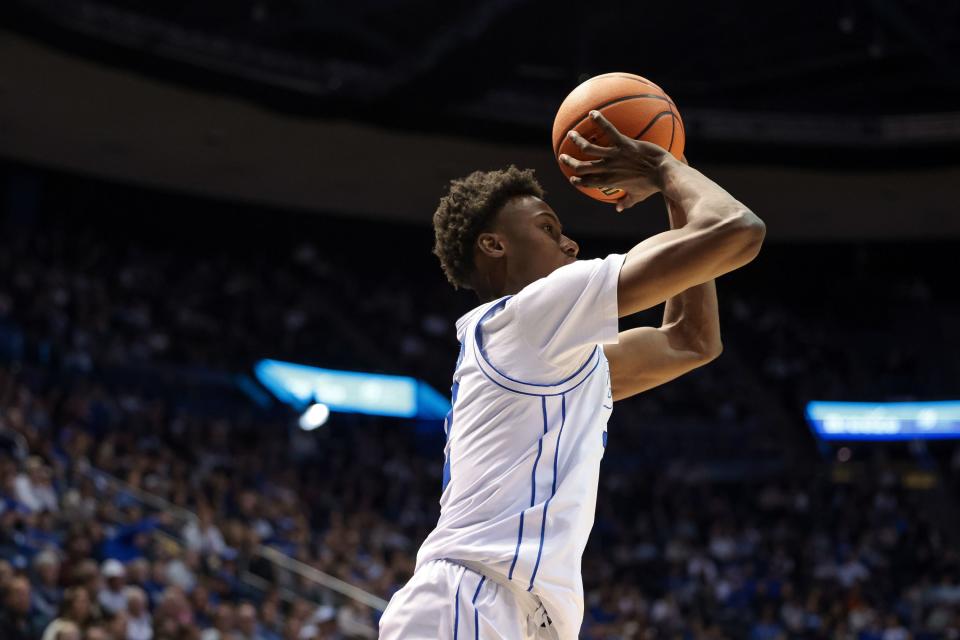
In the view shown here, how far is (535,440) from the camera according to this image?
2717 mm

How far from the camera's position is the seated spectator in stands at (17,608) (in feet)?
26.3

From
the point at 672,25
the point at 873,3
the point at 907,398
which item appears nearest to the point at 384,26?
the point at 672,25

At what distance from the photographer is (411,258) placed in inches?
920

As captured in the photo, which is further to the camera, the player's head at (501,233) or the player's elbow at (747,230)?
the player's head at (501,233)

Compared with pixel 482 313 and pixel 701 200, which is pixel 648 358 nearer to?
pixel 482 313

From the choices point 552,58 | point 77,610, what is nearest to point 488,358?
point 77,610

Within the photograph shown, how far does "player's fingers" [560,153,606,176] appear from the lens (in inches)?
111

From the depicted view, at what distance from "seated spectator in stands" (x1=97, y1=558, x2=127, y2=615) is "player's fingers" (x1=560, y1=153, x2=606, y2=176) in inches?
267

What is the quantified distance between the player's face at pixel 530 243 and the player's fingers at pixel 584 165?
4.7 inches

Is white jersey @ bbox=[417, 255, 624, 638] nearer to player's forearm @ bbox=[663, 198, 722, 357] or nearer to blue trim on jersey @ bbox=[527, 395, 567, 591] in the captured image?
blue trim on jersey @ bbox=[527, 395, 567, 591]

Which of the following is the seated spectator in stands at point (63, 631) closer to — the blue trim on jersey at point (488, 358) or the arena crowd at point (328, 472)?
the arena crowd at point (328, 472)

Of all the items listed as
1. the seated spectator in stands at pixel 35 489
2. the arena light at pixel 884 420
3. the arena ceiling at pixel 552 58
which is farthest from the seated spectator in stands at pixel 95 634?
the arena light at pixel 884 420

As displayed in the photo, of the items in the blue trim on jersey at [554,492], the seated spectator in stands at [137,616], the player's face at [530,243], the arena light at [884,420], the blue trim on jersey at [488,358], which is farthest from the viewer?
the arena light at [884,420]

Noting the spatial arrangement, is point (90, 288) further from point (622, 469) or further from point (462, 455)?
point (462, 455)
